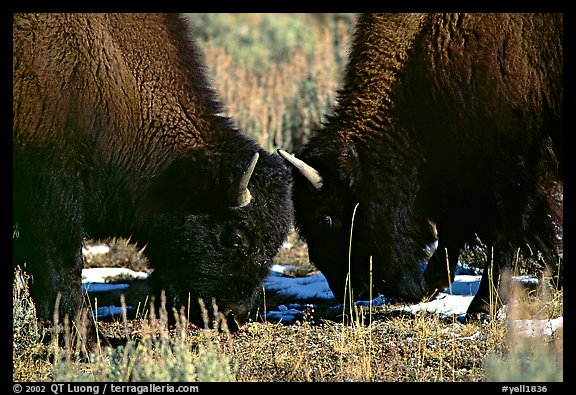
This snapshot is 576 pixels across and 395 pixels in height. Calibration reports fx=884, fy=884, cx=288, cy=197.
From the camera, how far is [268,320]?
21.4 ft

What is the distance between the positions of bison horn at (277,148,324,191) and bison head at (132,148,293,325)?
106 millimetres

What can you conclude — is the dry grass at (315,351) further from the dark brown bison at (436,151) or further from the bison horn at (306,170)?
the bison horn at (306,170)

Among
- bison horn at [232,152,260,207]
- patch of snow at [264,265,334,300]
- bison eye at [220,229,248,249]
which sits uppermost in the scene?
bison horn at [232,152,260,207]

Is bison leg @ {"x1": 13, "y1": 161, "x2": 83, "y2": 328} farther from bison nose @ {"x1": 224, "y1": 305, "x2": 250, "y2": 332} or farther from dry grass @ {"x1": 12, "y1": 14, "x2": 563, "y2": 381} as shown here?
bison nose @ {"x1": 224, "y1": 305, "x2": 250, "y2": 332}

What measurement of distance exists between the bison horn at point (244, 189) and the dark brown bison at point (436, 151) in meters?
0.43

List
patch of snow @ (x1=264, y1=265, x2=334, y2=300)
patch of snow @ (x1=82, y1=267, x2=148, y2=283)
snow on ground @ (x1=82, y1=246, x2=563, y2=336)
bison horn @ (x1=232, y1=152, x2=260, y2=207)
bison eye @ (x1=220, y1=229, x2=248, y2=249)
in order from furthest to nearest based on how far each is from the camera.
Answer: patch of snow @ (x1=82, y1=267, x2=148, y2=283) → patch of snow @ (x1=264, y1=265, x2=334, y2=300) → snow on ground @ (x1=82, y1=246, x2=563, y2=336) → bison eye @ (x1=220, y1=229, x2=248, y2=249) → bison horn @ (x1=232, y1=152, x2=260, y2=207)

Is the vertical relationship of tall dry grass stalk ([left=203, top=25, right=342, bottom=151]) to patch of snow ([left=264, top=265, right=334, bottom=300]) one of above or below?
above

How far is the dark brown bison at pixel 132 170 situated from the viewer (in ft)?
19.2

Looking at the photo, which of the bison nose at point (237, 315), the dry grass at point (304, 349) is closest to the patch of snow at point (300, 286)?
the dry grass at point (304, 349)

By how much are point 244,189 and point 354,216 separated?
36.7 inches

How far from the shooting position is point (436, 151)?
6453 mm

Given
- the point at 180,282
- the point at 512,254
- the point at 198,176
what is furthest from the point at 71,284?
the point at 512,254

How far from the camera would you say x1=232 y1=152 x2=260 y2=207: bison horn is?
5.78 meters

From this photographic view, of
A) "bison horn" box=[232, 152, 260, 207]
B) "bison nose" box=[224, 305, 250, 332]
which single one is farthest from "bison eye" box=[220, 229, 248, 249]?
"bison nose" box=[224, 305, 250, 332]
